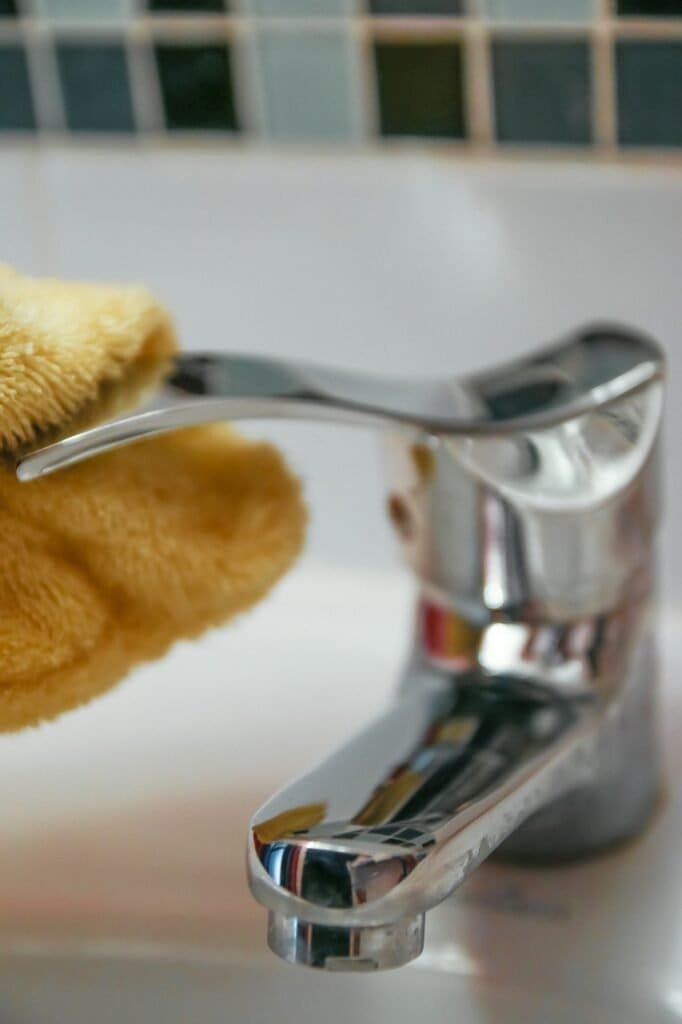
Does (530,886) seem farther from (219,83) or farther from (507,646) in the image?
(219,83)

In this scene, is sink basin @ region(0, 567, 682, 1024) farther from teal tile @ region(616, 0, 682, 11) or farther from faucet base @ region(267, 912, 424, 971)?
teal tile @ region(616, 0, 682, 11)

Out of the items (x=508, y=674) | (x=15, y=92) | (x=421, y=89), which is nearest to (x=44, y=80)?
(x=15, y=92)

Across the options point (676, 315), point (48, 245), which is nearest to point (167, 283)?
point (48, 245)

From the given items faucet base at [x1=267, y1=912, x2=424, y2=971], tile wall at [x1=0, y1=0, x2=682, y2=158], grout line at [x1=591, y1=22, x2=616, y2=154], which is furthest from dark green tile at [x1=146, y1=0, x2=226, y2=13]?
faucet base at [x1=267, y1=912, x2=424, y2=971]

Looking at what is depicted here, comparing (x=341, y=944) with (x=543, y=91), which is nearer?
(x=341, y=944)

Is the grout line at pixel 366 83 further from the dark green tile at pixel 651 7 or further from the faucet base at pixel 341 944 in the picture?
the faucet base at pixel 341 944

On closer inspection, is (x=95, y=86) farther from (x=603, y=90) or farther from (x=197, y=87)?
(x=603, y=90)

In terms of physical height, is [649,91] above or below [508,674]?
above
